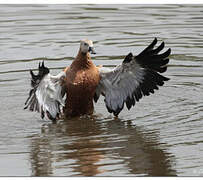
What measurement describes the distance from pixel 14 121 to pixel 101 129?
1355 millimetres

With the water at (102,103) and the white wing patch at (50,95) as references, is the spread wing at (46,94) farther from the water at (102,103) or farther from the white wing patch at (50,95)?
the water at (102,103)

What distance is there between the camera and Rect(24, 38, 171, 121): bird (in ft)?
32.1

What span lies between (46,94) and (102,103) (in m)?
1.42

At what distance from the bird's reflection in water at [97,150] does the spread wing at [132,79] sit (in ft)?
1.23

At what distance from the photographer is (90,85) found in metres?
10.1

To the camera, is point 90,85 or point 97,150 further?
point 90,85

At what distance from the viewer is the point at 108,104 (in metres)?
10.4

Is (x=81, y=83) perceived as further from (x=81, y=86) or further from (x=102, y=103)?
(x=102, y=103)

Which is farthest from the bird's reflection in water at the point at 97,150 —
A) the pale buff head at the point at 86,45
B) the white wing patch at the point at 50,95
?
the pale buff head at the point at 86,45

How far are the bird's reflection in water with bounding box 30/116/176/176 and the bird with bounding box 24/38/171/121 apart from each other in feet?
0.89

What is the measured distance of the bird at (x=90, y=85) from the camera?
9.78 m

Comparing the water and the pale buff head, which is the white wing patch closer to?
the water

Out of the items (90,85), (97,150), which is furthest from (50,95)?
(97,150)

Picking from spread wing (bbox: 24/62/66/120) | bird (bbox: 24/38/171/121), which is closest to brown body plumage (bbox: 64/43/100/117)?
bird (bbox: 24/38/171/121)
